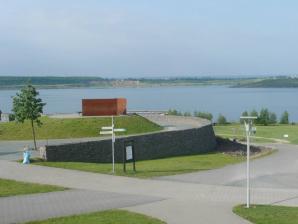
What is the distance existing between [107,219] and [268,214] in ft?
11.2

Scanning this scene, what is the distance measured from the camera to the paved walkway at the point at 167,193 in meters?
12.3

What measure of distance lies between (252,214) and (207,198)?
2.21m

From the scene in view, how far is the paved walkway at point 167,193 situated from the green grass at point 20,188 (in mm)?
617

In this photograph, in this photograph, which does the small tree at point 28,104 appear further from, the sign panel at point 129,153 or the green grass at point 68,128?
the sign panel at point 129,153

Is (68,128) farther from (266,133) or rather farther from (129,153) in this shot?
(266,133)

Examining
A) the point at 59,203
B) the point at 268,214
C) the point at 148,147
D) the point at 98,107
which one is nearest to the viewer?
the point at 268,214

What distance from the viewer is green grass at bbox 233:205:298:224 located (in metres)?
11.5

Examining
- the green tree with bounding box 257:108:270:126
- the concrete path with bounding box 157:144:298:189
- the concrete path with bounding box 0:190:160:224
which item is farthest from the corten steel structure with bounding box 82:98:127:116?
the green tree with bounding box 257:108:270:126

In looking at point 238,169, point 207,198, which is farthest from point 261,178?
point 207,198

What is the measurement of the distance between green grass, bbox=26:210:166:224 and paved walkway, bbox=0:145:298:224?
17.5 inches

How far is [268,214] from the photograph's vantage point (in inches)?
478

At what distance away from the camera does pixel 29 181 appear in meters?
16.5

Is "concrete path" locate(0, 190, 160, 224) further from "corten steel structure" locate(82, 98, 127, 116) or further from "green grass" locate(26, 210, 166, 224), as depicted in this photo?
"corten steel structure" locate(82, 98, 127, 116)

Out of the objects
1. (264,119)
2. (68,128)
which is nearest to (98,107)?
(68,128)
